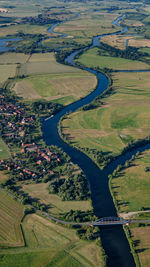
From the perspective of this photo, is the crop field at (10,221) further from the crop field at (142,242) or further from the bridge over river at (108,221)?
the crop field at (142,242)

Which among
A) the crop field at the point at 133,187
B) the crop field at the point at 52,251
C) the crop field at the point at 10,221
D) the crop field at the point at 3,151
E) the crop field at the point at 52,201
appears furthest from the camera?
the crop field at the point at 3,151

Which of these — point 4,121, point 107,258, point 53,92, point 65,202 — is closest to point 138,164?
point 65,202

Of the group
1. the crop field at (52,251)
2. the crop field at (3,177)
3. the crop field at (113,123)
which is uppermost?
the crop field at (113,123)

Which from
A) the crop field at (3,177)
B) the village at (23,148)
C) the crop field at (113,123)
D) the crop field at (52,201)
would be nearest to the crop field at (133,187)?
the crop field at (52,201)

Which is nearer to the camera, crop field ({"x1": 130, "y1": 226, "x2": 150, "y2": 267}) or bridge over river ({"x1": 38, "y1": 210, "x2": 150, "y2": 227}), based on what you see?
crop field ({"x1": 130, "y1": 226, "x2": 150, "y2": 267})

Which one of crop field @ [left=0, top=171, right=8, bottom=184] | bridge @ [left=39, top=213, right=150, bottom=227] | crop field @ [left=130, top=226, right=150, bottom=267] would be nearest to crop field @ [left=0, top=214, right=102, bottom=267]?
bridge @ [left=39, top=213, right=150, bottom=227]

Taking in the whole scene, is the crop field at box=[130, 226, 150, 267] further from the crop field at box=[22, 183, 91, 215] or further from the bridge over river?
the crop field at box=[22, 183, 91, 215]

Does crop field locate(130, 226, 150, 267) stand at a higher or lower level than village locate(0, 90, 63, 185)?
lower
